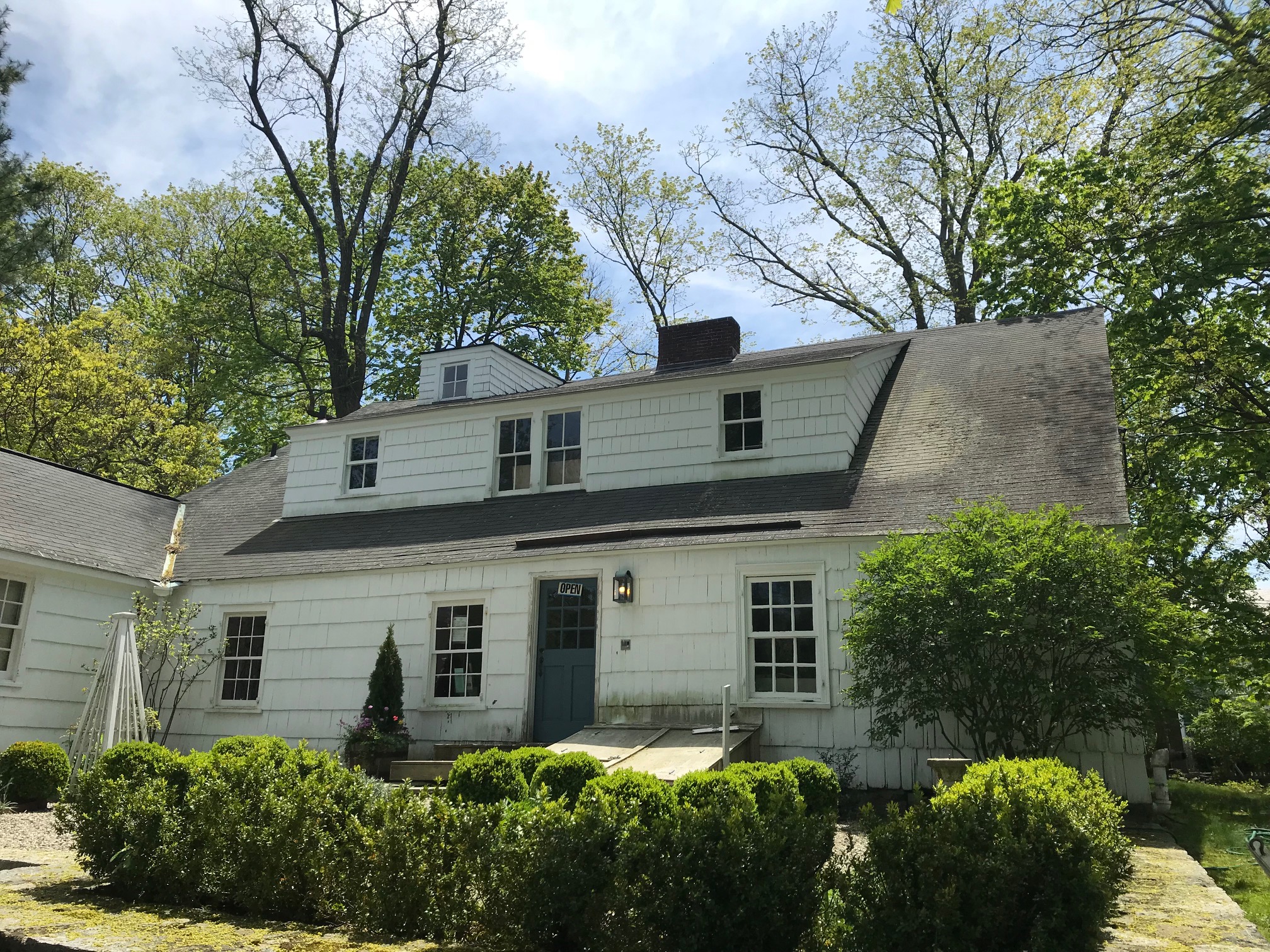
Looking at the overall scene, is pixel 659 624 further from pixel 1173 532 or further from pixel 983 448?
pixel 1173 532

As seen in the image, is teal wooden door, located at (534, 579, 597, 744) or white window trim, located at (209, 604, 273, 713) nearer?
teal wooden door, located at (534, 579, 597, 744)

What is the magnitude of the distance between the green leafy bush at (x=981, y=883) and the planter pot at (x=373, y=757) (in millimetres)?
9917

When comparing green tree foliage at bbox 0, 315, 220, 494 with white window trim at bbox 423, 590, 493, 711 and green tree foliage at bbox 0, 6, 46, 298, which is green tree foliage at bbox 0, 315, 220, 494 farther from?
white window trim at bbox 423, 590, 493, 711

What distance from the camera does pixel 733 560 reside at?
12.9m

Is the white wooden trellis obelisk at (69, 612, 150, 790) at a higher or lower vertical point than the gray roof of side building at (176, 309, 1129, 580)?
lower

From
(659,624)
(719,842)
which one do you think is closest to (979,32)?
(659,624)

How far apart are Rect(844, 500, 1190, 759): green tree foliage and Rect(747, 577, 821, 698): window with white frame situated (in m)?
1.48

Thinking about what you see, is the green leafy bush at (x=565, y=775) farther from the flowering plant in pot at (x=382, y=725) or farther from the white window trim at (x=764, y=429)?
Answer: the white window trim at (x=764, y=429)

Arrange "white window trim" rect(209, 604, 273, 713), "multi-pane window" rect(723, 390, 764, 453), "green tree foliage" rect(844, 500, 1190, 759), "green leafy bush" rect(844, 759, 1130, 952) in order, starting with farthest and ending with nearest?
"white window trim" rect(209, 604, 273, 713)
"multi-pane window" rect(723, 390, 764, 453)
"green tree foliage" rect(844, 500, 1190, 759)
"green leafy bush" rect(844, 759, 1130, 952)

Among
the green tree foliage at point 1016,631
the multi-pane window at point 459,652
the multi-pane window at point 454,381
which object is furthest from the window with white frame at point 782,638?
the multi-pane window at point 454,381

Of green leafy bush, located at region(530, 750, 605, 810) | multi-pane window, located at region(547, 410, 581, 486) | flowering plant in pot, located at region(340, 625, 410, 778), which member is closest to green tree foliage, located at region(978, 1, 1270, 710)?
green leafy bush, located at region(530, 750, 605, 810)

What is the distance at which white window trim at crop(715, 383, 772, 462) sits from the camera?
1490cm

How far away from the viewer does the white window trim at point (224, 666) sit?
15609 millimetres

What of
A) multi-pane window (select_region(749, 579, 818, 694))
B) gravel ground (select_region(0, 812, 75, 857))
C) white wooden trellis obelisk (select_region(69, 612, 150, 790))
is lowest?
gravel ground (select_region(0, 812, 75, 857))
